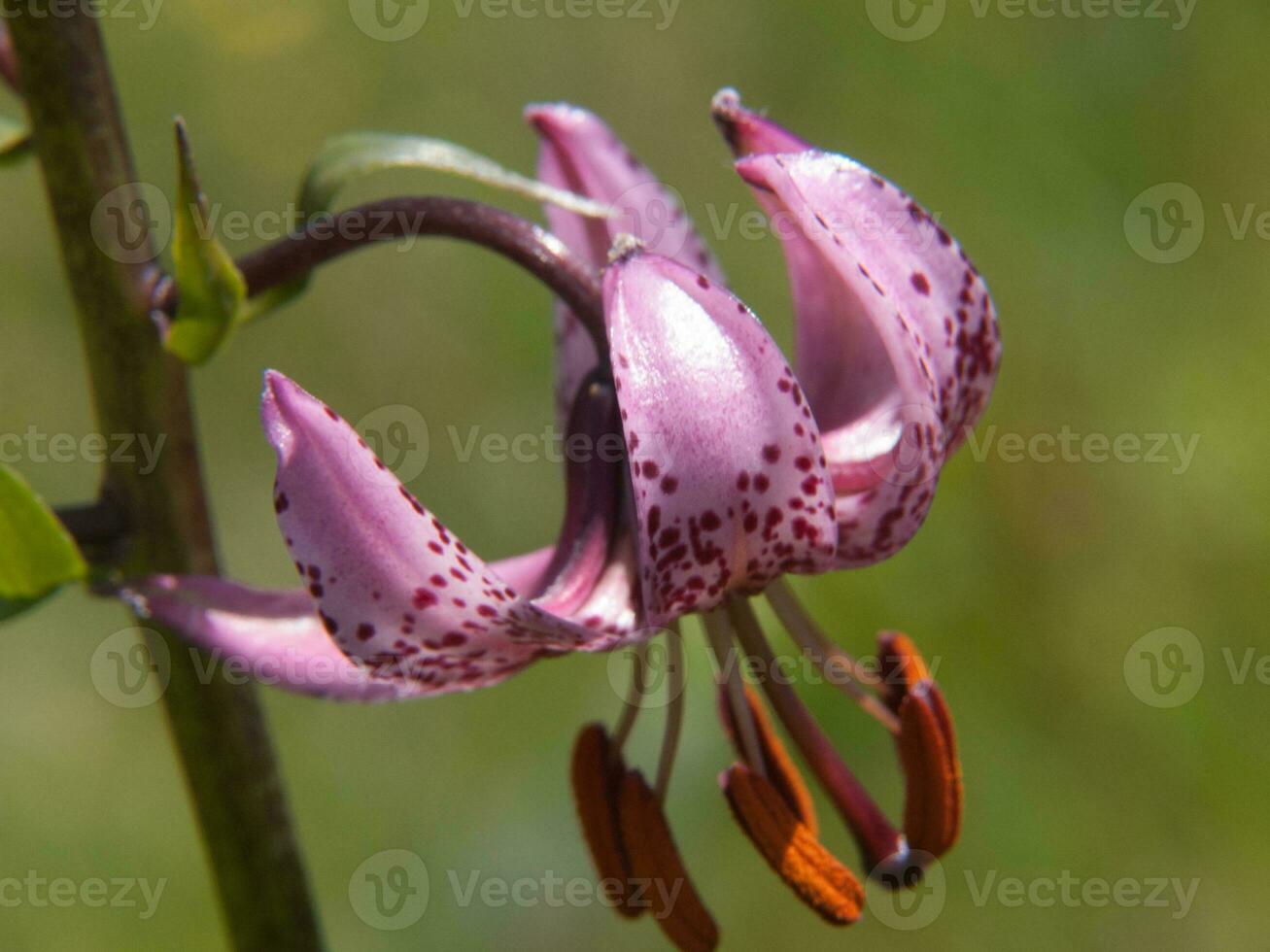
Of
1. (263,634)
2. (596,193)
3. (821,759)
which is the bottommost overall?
(821,759)

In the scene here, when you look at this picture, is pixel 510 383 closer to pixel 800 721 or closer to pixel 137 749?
pixel 137 749

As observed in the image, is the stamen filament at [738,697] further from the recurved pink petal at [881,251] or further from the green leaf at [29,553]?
the green leaf at [29,553]

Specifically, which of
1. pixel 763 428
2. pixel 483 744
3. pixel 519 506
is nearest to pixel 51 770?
pixel 483 744

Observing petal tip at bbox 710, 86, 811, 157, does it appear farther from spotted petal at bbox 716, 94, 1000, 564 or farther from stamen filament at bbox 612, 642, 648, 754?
stamen filament at bbox 612, 642, 648, 754

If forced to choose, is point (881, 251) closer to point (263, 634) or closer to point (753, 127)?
point (753, 127)

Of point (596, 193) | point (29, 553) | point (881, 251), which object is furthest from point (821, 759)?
point (29, 553)

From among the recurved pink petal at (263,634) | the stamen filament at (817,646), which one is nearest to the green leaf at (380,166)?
the recurved pink petal at (263,634)

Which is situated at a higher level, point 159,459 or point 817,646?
point 159,459

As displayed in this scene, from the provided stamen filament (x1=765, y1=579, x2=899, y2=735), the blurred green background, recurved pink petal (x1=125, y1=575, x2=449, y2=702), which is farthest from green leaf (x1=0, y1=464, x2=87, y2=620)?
the blurred green background
